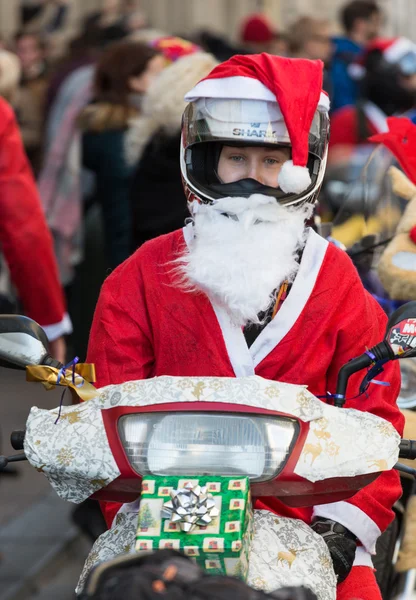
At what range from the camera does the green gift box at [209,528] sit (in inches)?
96.3

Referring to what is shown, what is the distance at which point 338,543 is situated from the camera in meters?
3.00

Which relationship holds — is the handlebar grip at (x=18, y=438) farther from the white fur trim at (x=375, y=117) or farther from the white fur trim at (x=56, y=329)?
the white fur trim at (x=375, y=117)

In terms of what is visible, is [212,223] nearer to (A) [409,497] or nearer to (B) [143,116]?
(A) [409,497]

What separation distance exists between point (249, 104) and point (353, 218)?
1489 mm

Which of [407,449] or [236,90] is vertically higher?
[236,90]

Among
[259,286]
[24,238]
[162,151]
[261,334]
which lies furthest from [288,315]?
[162,151]

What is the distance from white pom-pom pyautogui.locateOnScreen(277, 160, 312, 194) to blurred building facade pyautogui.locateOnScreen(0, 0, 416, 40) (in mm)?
13904

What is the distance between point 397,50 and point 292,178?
6.00m

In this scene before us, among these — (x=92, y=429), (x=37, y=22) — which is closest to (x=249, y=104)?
(x=92, y=429)

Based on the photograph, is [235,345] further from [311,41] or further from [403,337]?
[311,41]

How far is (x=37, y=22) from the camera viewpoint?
1255cm

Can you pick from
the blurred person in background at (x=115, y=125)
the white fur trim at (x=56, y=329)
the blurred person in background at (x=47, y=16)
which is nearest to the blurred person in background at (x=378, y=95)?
the blurred person in background at (x=115, y=125)

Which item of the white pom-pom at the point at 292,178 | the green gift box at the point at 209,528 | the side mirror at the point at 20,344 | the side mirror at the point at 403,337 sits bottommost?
the green gift box at the point at 209,528

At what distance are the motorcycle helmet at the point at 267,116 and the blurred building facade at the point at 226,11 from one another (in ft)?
45.1
